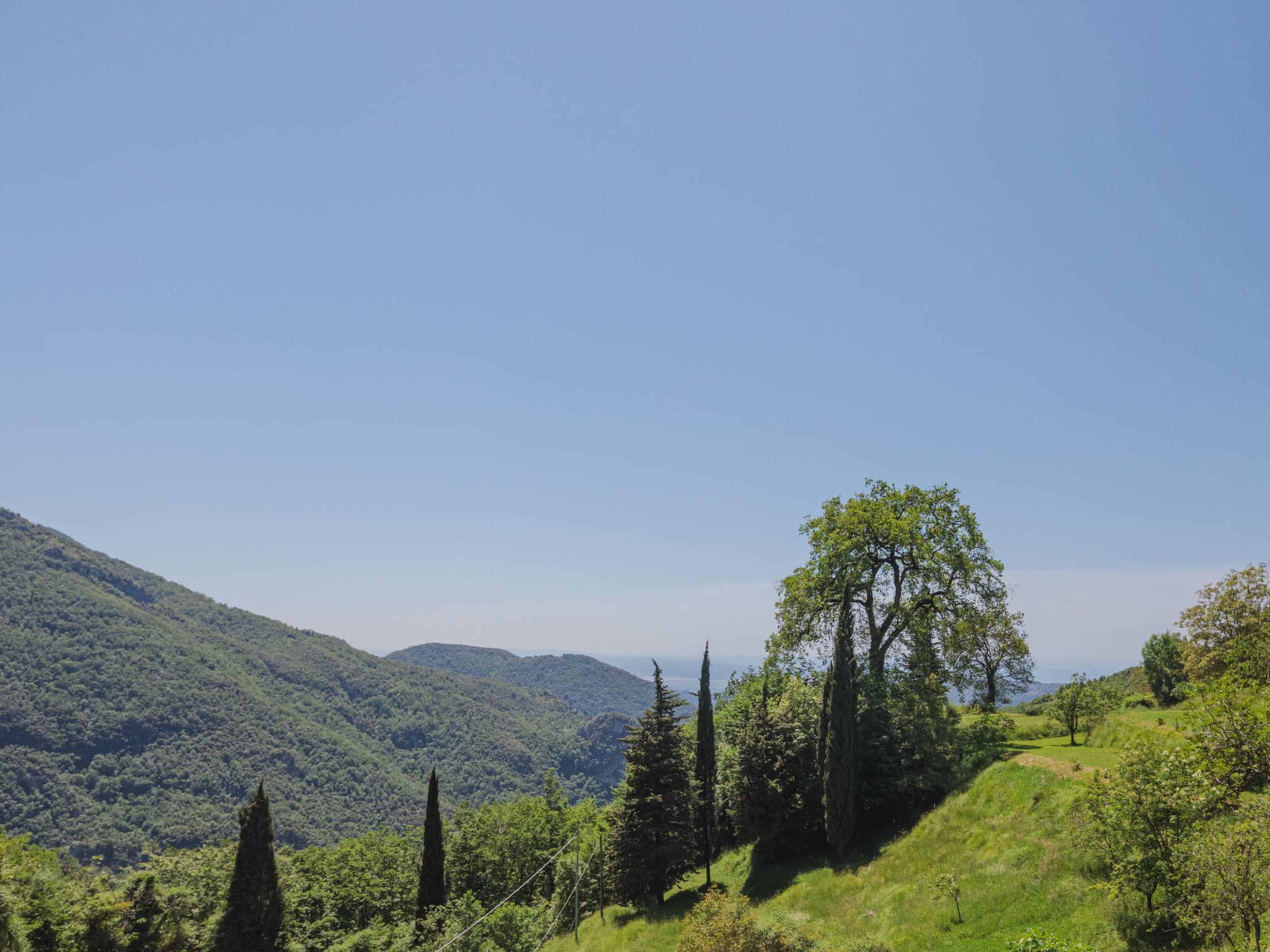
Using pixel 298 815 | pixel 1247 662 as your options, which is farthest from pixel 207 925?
pixel 298 815

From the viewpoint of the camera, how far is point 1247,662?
12938 millimetres

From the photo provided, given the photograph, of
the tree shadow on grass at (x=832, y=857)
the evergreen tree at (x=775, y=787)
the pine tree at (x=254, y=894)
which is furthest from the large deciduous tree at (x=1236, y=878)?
the pine tree at (x=254, y=894)

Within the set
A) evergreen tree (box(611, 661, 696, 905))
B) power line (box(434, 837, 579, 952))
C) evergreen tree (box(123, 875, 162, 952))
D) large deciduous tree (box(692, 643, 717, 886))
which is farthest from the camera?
large deciduous tree (box(692, 643, 717, 886))

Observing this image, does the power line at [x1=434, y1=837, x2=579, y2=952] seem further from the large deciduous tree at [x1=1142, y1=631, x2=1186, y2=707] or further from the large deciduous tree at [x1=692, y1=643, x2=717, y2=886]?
the large deciduous tree at [x1=1142, y1=631, x2=1186, y2=707]

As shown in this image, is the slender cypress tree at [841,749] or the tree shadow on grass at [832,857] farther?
the slender cypress tree at [841,749]

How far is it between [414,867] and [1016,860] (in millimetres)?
43569

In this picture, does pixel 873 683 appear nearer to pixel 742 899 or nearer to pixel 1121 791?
pixel 742 899

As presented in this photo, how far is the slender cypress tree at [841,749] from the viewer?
25.6 metres

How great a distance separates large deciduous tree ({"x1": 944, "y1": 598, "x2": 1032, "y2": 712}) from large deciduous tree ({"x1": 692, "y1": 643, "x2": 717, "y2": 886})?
1242cm

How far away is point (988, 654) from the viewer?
35.4 metres

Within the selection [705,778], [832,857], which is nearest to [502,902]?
[705,778]

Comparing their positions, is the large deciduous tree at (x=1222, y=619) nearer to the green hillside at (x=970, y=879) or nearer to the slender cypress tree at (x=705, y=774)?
the green hillside at (x=970, y=879)

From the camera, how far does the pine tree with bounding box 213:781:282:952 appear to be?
102 feet

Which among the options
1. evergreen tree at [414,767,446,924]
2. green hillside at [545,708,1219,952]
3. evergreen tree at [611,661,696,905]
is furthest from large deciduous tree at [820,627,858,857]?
evergreen tree at [414,767,446,924]
